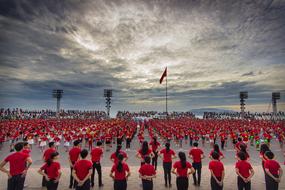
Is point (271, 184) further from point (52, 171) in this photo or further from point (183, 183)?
point (52, 171)

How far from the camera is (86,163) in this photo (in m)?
4.80

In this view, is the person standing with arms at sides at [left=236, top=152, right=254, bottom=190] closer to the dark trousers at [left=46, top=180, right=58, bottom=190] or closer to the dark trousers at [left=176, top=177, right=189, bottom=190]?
the dark trousers at [left=176, top=177, right=189, bottom=190]

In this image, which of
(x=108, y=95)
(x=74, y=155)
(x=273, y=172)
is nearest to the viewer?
(x=273, y=172)

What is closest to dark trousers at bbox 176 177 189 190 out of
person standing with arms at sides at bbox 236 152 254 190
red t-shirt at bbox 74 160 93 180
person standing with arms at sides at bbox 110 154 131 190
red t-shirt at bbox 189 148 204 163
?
person standing with arms at sides at bbox 236 152 254 190

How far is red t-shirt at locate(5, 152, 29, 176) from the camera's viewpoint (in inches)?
196

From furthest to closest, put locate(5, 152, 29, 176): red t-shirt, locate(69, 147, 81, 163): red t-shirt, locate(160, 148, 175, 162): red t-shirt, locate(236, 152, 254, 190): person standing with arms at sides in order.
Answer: locate(160, 148, 175, 162): red t-shirt, locate(69, 147, 81, 163): red t-shirt, locate(236, 152, 254, 190): person standing with arms at sides, locate(5, 152, 29, 176): red t-shirt

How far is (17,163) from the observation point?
5023mm

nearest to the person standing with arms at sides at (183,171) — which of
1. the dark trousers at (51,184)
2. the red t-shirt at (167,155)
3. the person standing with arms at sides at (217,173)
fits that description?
the person standing with arms at sides at (217,173)

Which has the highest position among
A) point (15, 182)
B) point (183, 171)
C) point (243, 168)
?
point (243, 168)

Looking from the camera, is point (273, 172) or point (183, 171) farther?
point (183, 171)

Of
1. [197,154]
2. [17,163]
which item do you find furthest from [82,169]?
[197,154]

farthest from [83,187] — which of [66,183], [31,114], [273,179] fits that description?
[31,114]

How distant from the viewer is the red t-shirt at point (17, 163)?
498 cm

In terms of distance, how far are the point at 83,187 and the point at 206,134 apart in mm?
17364
